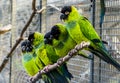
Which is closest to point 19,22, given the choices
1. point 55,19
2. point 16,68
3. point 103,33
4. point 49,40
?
point 16,68

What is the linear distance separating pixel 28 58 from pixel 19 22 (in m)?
1.51

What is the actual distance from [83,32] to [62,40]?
0.11 meters

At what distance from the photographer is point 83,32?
141 cm

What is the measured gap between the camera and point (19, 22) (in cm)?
316

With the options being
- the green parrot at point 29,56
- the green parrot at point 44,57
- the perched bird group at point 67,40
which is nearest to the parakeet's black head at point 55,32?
the perched bird group at point 67,40

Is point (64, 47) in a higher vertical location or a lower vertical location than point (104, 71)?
higher

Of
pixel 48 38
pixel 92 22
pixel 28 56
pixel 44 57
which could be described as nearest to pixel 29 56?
pixel 28 56

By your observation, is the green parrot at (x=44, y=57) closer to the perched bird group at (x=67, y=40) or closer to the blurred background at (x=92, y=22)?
the perched bird group at (x=67, y=40)

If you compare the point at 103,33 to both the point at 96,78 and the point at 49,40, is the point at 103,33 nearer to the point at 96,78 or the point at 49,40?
the point at 96,78

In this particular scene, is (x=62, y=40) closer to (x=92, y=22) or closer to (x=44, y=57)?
(x=44, y=57)

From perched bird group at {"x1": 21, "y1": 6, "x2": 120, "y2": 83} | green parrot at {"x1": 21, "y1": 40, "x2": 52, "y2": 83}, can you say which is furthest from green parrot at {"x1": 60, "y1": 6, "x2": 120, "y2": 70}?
green parrot at {"x1": 21, "y1": 40, "x2": 52, "y2": 83}

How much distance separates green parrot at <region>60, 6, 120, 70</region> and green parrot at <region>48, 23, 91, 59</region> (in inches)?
0.9

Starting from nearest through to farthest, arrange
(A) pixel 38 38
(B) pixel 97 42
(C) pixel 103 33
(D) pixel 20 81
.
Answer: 1. (B) pixel 97 42
2. (A) pixel 38 38
3. (C) pixel 103 33
4. (D) pixel 20 81

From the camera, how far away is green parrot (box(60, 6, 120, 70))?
136cm
